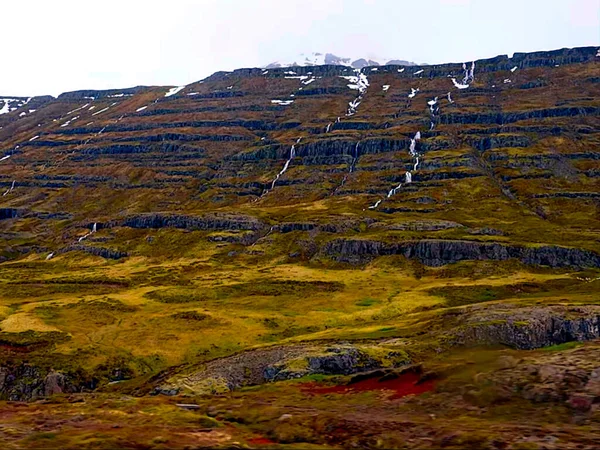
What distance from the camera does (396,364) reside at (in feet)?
220

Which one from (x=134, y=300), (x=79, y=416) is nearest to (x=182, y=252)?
(x=134, y=300)

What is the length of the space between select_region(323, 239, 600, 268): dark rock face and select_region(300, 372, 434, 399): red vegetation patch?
394ft

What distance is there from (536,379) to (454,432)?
10.8 meters

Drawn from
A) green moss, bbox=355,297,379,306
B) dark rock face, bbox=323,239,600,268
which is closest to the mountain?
dark rock face, bbox=323,239,600,268

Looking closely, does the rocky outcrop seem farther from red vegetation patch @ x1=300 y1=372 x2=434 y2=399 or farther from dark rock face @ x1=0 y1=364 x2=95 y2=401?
dark rock face @ x1=0 y1=364 x2=95 y2=401

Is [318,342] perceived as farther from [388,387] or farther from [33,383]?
[33,383]

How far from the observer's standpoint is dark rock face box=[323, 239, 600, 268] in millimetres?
156250

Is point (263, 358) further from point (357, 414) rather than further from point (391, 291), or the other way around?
point (391, 291)

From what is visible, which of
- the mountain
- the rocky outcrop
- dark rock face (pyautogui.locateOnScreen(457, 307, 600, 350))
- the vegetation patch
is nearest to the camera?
the mountain

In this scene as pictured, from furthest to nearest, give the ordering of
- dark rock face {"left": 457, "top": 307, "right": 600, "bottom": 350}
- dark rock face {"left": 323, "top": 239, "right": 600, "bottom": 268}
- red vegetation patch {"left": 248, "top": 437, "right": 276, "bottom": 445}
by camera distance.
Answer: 1. dark rock face {"left": 323, "top": 239, "right": 600, "bottom": 268}
2. dark rock face {"left": 457, "top": 307, "right": 600, "bottom": 350}
3. red vegetation patch {"left": 248, "top": 437, "right": 276, "bottom": 445}

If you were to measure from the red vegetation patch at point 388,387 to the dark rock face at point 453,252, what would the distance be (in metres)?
120

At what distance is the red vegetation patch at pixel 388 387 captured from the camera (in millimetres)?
42156

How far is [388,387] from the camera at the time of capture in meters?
45.7

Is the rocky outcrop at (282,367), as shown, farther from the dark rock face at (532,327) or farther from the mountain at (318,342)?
the dark rock face at (532,327)
